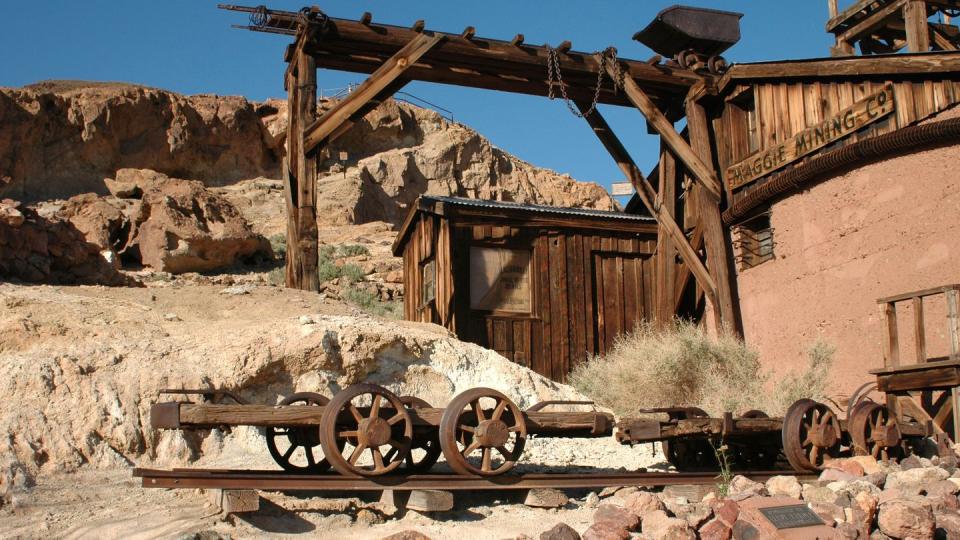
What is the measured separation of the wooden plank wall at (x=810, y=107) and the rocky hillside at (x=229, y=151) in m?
26.4

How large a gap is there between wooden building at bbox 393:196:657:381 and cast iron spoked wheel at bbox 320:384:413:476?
775 centimetres

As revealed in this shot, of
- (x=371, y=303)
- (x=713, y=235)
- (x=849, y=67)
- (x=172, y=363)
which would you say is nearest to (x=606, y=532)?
(x=172, y=363)

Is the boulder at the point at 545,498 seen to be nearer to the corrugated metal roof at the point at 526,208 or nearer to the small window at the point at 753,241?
the small window at the point at 753,241

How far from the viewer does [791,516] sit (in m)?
7.17

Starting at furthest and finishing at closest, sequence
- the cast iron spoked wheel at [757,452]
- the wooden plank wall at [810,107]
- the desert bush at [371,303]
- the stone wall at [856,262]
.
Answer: the desert bush at [371,303] → the wooden plank wall at [810,107] → the stone wall at [856,262] → the cast iron spoked wheel at [757,452]

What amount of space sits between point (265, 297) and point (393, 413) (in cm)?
442

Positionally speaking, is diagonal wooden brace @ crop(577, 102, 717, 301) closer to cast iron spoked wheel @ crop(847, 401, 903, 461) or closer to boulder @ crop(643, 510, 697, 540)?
cast iron spoked wheel @ crop(847, 401, 903, 461)

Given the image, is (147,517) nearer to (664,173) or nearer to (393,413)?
(393,413)

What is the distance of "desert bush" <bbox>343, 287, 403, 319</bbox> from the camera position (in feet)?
78.2

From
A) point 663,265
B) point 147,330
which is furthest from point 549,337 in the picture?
point 147,330

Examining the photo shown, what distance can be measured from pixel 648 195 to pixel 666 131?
1325 mm

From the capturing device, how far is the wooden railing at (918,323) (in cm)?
1044

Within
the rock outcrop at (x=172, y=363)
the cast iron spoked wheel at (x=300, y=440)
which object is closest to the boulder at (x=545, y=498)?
the cast iron spoked wheel at (x=300, y=440)

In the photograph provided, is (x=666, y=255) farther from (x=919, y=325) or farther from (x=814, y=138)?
(x=919, y=325)
